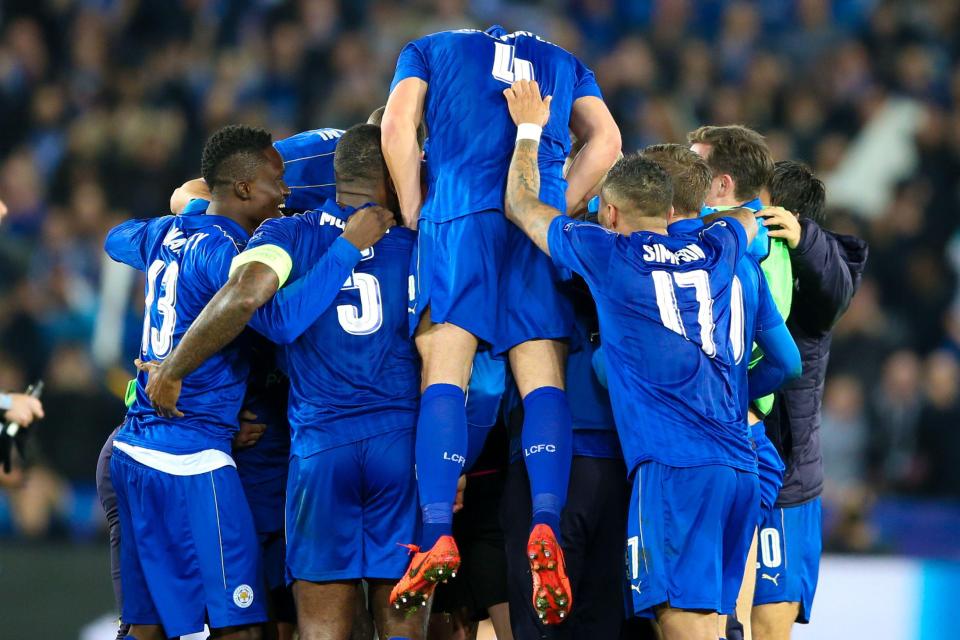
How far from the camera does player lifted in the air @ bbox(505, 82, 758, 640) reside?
15.0 feet

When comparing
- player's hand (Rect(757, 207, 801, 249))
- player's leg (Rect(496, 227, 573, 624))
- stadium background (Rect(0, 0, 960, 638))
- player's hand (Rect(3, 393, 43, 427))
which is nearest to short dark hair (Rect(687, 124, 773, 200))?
Result: player's hand (Rect(757, 207, 801, 249))

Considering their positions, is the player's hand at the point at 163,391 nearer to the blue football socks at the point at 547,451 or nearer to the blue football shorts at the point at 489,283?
the blue football shorts at the point at 489,283

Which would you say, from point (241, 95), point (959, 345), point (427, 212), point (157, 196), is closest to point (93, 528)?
point (157, 196)

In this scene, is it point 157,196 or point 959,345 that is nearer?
point 959,345

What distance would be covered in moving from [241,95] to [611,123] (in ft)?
22.2

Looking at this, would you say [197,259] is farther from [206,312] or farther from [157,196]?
[157,196]

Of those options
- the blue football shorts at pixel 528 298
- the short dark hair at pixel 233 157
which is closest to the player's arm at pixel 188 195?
the short dark hair at pixel 233 157

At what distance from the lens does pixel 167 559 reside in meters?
4.96

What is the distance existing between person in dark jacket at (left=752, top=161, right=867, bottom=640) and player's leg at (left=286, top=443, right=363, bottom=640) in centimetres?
191

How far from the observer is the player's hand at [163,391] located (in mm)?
4930

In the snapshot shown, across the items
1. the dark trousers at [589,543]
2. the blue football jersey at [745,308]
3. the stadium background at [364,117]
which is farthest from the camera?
the stadium background at [364,117]

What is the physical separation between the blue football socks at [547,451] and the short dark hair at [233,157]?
151cm

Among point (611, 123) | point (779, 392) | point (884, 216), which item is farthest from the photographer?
point (884, 216)

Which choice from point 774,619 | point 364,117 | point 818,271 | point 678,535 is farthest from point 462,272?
point 364,117
